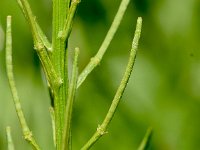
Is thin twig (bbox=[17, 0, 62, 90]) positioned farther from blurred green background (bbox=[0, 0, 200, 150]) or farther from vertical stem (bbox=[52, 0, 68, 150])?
blurred green background (bbox=[0, 0, 200, 150])

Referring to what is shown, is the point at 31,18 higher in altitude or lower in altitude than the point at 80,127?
higher

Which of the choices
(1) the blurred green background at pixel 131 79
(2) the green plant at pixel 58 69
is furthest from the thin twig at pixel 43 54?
(1) the blurred green background at pixel 131 79

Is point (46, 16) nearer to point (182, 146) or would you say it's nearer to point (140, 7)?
point (140, 7)

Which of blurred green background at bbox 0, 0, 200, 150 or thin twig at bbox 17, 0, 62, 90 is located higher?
thin twig at bbox 17, 0, 62, 90

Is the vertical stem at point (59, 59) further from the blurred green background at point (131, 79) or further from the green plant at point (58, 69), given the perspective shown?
the blurred green background at point (131, 79)

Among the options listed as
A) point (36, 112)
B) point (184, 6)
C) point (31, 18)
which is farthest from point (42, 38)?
point (184, 6)

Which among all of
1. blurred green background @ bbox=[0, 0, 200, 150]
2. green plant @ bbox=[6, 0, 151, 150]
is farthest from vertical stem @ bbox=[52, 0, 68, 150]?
blurred green background @ bbox=[0, 0, 200, 150]
